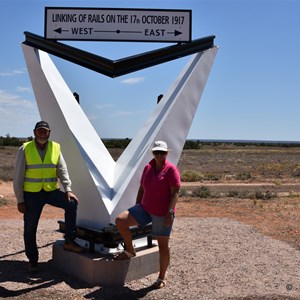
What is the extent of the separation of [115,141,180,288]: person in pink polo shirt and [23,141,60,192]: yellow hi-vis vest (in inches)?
45.8

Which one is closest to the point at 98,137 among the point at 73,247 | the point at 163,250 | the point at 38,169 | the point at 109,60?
the point at 109,60

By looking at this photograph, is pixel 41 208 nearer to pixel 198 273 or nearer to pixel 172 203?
pixel 172 203

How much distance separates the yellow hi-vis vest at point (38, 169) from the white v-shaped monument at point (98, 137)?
0.65 metres

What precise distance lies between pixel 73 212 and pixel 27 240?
2.66 feet

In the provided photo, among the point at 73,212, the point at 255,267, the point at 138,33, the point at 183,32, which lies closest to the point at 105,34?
the point at 138,33

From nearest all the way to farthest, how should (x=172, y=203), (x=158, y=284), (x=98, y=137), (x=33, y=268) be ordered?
(x=172, y=203), (x=158, y=284), (x=33, y=268), (x=98, y=137)

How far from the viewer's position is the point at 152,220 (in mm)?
5648

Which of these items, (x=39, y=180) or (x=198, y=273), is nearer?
(x=39, y=180)

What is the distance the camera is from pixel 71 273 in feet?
Result: 21.2

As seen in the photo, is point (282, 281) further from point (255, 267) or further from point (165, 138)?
point (165, 138)

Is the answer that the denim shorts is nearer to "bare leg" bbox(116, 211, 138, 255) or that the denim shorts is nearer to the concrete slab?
"bare leg" bbox(116, 211, 138, 255)

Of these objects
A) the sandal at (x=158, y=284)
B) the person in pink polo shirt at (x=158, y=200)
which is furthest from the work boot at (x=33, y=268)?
the sandal at (x=158, y=284)

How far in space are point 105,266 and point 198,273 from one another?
159 centimetres

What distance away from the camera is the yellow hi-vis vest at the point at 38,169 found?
5.91 metres
